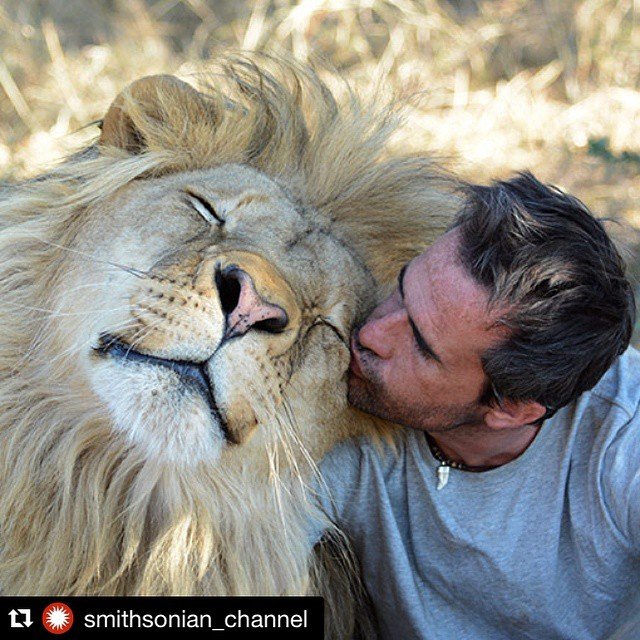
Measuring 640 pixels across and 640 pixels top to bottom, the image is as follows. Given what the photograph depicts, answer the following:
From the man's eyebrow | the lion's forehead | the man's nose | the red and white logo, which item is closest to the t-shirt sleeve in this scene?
the man's eyebrow

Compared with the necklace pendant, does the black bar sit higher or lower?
lower

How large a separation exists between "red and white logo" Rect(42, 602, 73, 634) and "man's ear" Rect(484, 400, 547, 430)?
42.1 inches

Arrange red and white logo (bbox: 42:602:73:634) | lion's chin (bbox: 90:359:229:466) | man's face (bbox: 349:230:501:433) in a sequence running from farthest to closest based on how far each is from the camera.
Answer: man's face (bbox: 349:230:501:433), red and white logo (bbox: 42:602:73:634), lion's chin (bbox: 90:359:229:466)

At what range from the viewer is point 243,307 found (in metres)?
2.06

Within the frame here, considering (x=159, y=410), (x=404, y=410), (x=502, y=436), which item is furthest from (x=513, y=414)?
(x=159, y=410)

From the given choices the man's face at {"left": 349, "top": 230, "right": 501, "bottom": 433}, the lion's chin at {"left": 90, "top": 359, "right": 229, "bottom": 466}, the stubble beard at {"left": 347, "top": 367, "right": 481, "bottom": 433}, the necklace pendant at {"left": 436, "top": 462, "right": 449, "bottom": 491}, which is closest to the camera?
the lion's chin at {"left": 90, "top": 359, "right": 229, "bottom": 466}

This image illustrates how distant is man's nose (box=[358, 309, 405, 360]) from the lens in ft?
7.87

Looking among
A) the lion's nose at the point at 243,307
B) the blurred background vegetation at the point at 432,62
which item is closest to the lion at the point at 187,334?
the lion's nose at the point at 243,307

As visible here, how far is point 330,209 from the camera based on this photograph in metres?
2.71

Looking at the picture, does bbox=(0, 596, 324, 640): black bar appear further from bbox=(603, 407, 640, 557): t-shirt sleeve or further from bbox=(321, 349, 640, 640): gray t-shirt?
bbox=(603, 407, 640, 557): t-shirt sleeve

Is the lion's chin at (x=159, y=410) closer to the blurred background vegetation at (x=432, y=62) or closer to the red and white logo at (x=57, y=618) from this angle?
the red and white logo at (x=57, y=618)

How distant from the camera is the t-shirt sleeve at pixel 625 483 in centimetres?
238

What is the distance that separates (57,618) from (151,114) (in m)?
1.30

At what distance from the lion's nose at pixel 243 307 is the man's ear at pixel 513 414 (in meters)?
0.60
